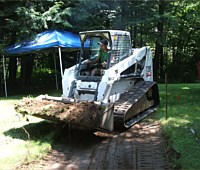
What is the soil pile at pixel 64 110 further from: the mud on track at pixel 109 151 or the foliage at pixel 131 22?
the foliage at pixel 131 22

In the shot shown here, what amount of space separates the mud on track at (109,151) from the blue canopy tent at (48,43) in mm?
5779

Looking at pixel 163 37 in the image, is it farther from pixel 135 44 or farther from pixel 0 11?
pixel 0 11

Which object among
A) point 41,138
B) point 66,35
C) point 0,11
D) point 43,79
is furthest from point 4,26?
point 41,138

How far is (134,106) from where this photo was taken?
324 inches

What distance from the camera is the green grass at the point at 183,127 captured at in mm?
5218

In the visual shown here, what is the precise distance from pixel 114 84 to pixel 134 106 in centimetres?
74

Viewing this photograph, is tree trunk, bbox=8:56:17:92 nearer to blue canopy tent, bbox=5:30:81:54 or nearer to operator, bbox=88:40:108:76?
blue canopy tent, bbox=5:30:81:54

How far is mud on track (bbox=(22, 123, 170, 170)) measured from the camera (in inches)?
213

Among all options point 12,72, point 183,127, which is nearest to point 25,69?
point 12,72

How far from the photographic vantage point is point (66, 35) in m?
13.8

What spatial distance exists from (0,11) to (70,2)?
10.2ft

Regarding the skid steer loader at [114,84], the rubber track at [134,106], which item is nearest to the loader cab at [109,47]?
the skid steer loader at [114,84]

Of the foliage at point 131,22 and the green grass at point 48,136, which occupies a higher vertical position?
the foliage at point 131,22

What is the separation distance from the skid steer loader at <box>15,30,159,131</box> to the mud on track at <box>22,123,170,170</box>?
0.39 m
